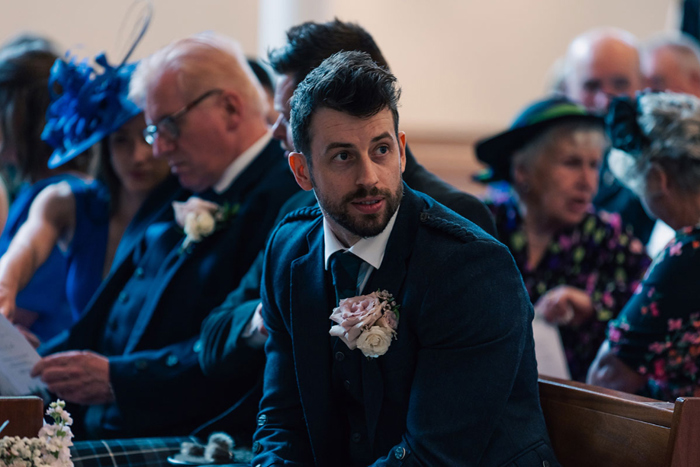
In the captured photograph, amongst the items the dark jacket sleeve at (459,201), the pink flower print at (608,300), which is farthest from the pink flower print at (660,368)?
the pink flower print at (608,300)

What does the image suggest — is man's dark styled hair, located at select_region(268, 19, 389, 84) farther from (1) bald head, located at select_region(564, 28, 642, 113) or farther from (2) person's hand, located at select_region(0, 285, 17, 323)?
(1) bald head, located at select_region(564, 28, 642, 113)

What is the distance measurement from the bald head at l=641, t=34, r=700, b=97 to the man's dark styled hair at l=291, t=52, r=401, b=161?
10.5 ft

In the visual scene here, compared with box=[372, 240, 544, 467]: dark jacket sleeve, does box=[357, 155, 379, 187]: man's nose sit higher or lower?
higher

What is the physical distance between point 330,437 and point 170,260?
111cm

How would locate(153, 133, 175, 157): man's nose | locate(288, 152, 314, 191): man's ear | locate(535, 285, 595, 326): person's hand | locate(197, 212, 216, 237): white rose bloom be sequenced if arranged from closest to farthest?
locate(288, 152, 314, 191): man's ear → locate(197, 212, 216, 237): white rose bloom → locate(153, 133, 175, 157): man's nose → locate(535, 285, 595, 326): person's hand

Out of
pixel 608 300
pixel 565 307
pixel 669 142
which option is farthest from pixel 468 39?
pixel 669 142

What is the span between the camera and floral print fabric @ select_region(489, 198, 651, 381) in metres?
3.22

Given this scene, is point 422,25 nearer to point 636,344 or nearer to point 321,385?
point 636,344

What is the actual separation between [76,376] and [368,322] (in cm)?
126

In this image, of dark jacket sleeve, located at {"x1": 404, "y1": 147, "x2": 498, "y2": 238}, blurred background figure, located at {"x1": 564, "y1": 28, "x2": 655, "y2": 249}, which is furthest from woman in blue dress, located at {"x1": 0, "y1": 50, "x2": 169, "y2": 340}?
blurred background figure, located at {"x1": 564, "y1": 28, "x2": 655, "y2": 249}

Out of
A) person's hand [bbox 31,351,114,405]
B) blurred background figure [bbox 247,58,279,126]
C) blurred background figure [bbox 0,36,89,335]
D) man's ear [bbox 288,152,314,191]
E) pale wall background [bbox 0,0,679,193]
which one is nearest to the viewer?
man's ear [bbox 288,152,314,191]

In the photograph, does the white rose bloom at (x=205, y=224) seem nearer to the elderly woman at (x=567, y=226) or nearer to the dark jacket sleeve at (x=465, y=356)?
the dark jacket sleeve at (x=465, y=356)

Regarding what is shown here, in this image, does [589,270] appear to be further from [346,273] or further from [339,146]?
[339,146]

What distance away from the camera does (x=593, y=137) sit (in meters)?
3.45
